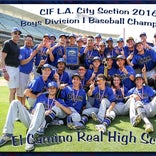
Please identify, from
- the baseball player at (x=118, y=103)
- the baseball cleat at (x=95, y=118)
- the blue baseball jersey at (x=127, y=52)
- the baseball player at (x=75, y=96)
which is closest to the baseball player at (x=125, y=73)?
the baseball player at (x=118, y=103)

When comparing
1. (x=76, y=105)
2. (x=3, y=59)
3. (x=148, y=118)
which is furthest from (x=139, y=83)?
(x=3, y=59)

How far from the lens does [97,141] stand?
15.8 feet

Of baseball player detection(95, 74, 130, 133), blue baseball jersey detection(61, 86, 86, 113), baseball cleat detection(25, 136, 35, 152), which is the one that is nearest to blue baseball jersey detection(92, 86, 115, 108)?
baseball player detection(95, 74, 130, 133)

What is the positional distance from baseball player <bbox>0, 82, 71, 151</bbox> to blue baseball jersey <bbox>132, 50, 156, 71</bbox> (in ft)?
6.91

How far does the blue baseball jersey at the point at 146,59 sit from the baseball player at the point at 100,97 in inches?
39.9

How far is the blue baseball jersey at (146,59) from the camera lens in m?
6.42

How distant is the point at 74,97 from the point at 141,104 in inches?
50.6

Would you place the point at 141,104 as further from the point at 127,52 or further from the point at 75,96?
the point at 127,52

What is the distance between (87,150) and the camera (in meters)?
4.57

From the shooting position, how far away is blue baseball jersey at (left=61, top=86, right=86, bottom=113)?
222 inches

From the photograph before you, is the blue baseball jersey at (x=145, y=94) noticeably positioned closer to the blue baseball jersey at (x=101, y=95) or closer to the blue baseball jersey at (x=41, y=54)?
the blue baseball jersey at (x=101, y=95)

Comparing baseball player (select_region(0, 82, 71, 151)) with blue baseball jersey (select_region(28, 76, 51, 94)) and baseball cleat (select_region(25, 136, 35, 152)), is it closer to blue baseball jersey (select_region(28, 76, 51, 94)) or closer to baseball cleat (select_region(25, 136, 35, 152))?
baseball cleat (select_region(25, 136, 35, 152))

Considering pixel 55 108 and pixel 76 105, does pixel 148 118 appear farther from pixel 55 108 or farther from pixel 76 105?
pixel 55 108

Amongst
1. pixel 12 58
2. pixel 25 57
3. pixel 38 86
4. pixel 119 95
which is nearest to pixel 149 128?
pixel 119 95
